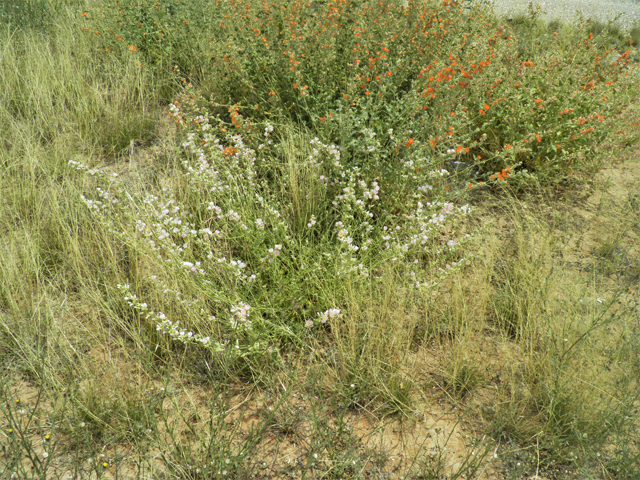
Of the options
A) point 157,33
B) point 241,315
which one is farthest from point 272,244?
point 157,33

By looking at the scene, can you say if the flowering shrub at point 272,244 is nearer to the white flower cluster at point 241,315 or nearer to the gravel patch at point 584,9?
the white flower cluster at point 241,315

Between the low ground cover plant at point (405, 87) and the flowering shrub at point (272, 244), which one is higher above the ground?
the low ground cover plant at point (405, 87)

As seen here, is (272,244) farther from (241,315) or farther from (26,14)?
(26,14)

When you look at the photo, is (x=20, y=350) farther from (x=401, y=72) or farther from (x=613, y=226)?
(x=613, y=226)

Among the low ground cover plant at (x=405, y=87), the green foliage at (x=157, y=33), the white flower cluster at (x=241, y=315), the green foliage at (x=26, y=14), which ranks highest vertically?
the green foliage at (x=26, y=14)

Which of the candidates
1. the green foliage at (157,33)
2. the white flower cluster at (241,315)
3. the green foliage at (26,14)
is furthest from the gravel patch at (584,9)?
the white flower cluster at (241,315)

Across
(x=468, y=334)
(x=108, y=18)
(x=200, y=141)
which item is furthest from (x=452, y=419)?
(x=108, y=18)

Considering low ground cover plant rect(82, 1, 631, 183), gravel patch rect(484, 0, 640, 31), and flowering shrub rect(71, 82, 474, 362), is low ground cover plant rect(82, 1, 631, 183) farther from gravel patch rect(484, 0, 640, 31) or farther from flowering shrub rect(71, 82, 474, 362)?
gravel patch rect(484, 0, 640, 31)

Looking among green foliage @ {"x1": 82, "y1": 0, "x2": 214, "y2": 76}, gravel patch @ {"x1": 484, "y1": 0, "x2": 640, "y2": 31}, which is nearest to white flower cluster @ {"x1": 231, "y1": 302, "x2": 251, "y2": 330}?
green foliage @ {"x1": 82, "y1": 0, "x2": 214, "y2": 76}

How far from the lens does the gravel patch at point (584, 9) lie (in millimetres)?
7891

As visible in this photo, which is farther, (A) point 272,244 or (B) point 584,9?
(B) point 584,9

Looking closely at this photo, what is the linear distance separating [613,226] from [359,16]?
2.92 metres

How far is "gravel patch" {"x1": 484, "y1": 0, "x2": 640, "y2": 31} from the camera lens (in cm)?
789

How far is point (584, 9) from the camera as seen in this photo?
29.7 feet
